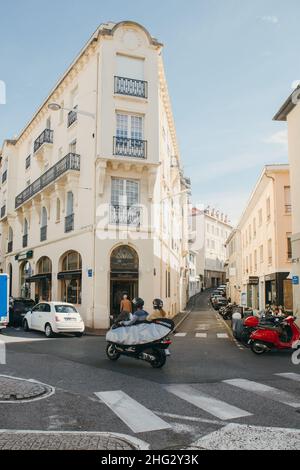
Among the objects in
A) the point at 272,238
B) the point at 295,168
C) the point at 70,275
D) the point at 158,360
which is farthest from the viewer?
the point at 272,238

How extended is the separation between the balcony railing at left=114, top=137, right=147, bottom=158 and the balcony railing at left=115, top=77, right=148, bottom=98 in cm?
257

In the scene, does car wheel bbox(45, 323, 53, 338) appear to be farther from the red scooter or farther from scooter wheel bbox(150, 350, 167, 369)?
the red scooter

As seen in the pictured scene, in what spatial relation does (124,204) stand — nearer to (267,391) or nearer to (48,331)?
(48,331)

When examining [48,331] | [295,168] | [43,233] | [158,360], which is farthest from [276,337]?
[43,233]

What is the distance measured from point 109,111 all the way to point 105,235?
6424mm

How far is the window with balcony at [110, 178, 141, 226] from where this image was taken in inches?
871

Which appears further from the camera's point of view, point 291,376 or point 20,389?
point 291,376

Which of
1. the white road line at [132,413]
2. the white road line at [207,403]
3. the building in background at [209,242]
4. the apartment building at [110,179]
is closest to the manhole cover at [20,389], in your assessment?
the white road line at [132,413]

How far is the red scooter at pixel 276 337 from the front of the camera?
12602 millimetres

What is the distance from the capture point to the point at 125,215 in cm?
2227

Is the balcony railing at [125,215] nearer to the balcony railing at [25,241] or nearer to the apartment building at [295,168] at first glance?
the apartment building at [295,168]

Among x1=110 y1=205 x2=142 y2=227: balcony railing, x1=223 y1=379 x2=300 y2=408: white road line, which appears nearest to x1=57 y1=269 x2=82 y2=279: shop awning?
x1=110 y1=205 x2=142 y2=227: balcony railing

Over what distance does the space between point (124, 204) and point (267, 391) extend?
51.3ft
